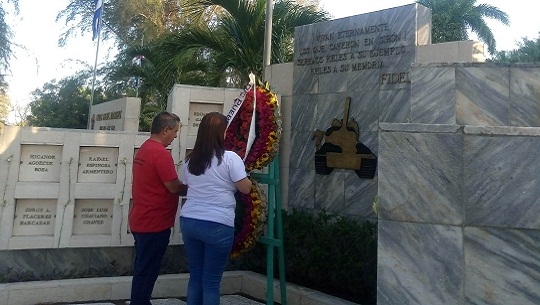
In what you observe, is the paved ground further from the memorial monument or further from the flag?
the flag

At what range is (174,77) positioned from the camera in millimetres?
9469

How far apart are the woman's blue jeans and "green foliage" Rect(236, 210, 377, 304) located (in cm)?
155

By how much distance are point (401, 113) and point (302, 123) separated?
1249 mm

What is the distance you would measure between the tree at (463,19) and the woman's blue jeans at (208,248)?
15.9 m

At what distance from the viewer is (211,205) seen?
313 cm

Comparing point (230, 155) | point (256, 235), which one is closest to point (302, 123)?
point (256, 235)

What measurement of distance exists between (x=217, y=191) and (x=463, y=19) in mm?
16934

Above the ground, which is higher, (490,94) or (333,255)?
(490,94)

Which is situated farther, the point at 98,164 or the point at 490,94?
the point at 98,164

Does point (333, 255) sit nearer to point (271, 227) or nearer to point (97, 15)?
point (271, 227)

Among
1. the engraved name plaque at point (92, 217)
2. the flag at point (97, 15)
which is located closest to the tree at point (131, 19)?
the flag at point (97, 15)

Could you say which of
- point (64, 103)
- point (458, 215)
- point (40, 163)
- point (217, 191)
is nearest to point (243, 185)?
point (217, 191)

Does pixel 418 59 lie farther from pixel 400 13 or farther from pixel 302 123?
pixel 302 123

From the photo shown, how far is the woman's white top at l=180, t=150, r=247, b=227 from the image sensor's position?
3.12 meters
